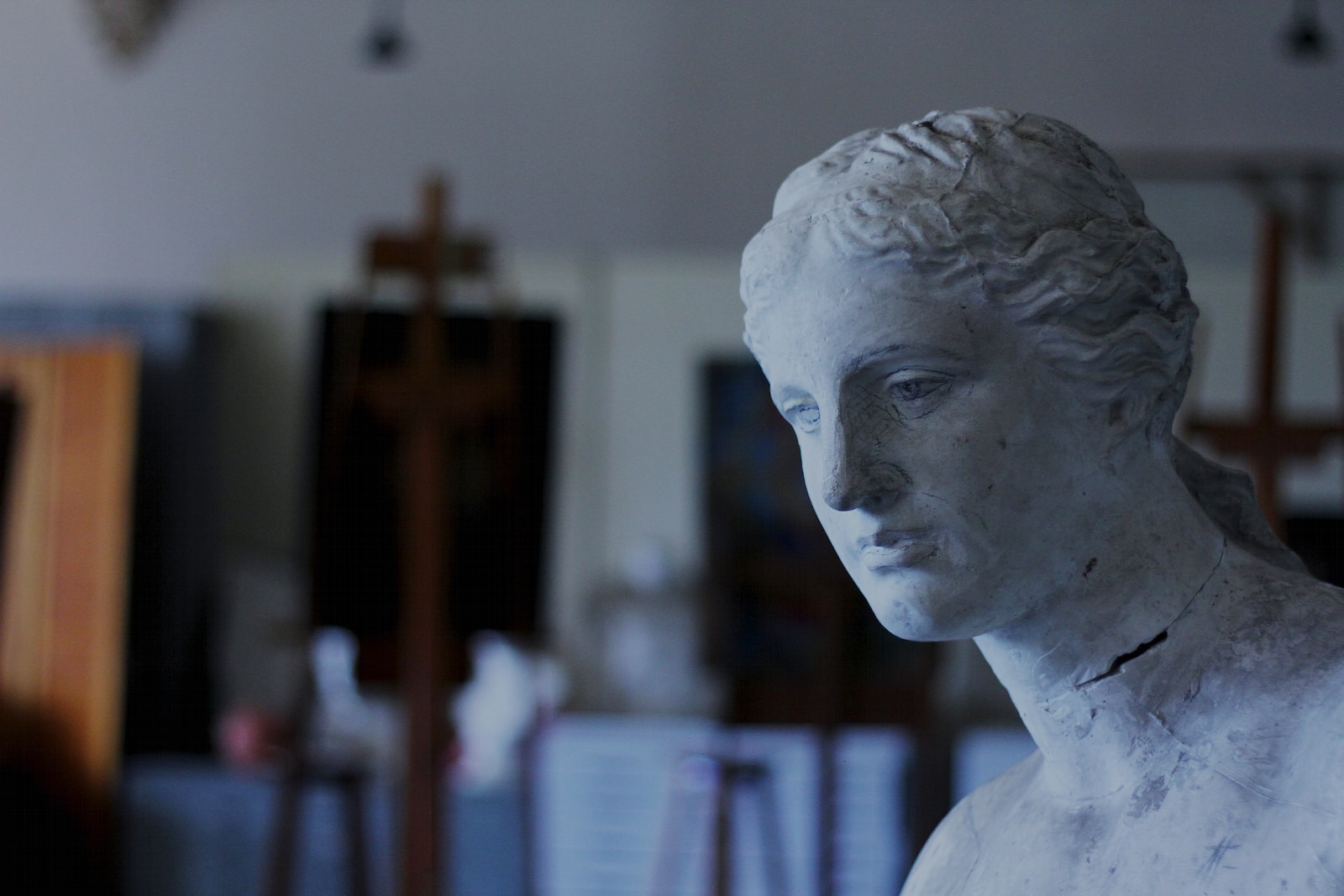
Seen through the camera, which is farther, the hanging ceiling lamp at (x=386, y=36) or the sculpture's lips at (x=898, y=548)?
the hanging ceiling lamp at (x=386, y=36)

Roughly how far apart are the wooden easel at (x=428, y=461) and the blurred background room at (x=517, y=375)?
105 cm

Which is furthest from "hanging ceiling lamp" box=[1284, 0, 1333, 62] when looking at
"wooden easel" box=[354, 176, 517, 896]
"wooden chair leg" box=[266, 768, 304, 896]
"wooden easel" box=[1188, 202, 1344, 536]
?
"wooden chair leg" box=[266, 768, 304, 896]

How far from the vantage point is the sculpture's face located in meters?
1.07

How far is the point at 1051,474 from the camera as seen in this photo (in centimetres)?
110

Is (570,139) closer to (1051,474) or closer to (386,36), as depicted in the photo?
(386,36)

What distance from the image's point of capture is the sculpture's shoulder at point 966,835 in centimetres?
123

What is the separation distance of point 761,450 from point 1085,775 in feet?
15.7

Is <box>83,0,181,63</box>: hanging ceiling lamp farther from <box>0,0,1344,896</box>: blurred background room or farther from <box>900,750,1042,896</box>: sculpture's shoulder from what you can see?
<box>900,750,1042,896</box>: sculpture's shoulder

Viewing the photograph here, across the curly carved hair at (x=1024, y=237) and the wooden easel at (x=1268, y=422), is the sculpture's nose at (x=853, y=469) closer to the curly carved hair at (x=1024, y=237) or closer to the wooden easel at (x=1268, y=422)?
the curly carved hair at (x=1024, y=237)

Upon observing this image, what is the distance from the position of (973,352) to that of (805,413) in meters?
0.13

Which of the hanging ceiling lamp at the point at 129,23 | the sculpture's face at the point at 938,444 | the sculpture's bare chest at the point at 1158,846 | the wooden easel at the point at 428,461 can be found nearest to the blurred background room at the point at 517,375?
the hanging ceiling lamp at the point at 129,23

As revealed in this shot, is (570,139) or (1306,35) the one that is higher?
(1306,35)

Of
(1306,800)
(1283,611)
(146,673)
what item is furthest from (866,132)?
(146,673)

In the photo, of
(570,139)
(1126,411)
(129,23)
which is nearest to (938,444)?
(1126,411)
